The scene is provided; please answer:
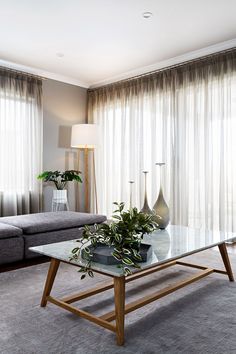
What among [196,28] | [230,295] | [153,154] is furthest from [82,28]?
[230,295]

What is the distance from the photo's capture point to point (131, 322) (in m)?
1.91

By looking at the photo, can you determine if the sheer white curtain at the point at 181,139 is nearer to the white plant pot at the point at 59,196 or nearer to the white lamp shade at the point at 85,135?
the white lamp shade at the point at 85,135

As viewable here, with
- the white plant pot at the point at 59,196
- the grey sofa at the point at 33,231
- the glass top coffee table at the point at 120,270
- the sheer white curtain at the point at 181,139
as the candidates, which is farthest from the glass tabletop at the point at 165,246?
the white plant pot at the point at 59,196

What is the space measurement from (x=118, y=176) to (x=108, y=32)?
2.34m

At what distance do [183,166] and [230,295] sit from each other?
242 centimetres

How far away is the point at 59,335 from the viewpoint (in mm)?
1744

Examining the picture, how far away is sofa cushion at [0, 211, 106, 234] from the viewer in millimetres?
3197

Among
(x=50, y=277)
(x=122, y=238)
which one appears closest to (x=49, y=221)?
(x=50, y=277)

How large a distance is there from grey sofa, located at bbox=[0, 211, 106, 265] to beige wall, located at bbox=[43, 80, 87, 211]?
179cm

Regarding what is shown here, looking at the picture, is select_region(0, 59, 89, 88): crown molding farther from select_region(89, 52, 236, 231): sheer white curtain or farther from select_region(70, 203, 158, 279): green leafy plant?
select_region(70, 203, 158, 279): green leafy plant

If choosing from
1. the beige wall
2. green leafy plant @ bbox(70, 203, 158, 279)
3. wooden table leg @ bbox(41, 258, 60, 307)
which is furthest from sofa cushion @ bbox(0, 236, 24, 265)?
the beige wall

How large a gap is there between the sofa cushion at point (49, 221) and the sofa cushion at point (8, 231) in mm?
91

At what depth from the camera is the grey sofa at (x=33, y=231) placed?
297 centimetres

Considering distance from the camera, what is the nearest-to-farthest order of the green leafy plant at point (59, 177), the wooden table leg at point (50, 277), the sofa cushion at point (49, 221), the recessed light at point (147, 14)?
the wooden table leg at point (50, 277) < the sofa cushion at point (49, 221) < the recessed light at point (147, 14) < the green leafy plant at point (59, 177)
